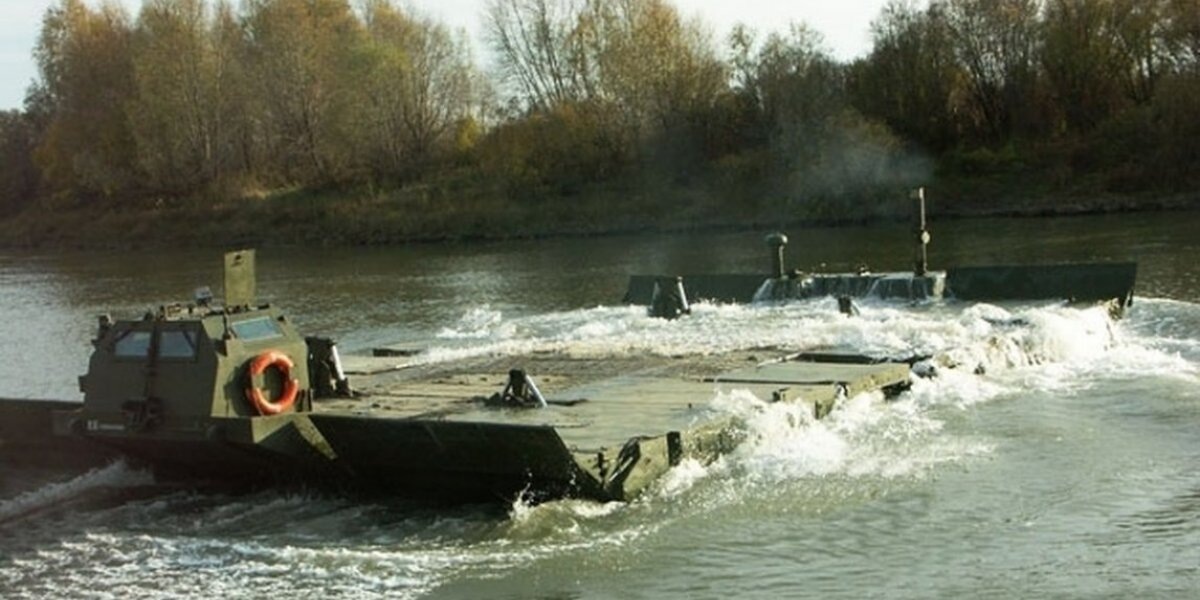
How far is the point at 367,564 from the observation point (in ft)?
47.1

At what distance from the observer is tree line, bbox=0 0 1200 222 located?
208ft

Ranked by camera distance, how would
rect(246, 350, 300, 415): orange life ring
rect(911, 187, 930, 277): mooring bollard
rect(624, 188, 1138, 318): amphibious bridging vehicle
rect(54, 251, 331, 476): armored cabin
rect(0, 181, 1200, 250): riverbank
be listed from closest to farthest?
rect(54, 251, 331, 476): armored cabin < rect(246, 350, 300, 415): orange life ring < rect(624, 188, 1138, 318): amphibious bridging vehicle < rect(911, 187, 930, 277): mooring bollard < rect(0, 181, 1200, 250): riverbank

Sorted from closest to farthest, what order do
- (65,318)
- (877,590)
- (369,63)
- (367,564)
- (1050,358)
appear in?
(877,590), (367,564), (1050,358), (65,318), (369,63)

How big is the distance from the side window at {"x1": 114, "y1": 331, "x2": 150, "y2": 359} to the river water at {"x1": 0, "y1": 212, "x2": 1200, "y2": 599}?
1.80 meters

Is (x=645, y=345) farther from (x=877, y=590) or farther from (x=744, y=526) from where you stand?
(x=877, y=590)

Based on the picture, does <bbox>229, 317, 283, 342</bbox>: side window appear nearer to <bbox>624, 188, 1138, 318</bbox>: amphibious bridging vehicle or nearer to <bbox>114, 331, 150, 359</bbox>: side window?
<bbox>114, 331, 150, 359</bbox>: side window

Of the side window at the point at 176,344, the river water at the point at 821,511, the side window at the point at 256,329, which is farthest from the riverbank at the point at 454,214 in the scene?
the side window at the point at 176,344

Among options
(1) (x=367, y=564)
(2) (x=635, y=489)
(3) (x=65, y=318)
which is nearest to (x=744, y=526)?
(2) (x=635, y=489)

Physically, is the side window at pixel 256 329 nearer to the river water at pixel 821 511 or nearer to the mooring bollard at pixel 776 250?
the river water at pixel 821 511

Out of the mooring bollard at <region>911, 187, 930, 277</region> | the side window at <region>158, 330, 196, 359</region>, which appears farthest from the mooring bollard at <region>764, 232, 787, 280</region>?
the side window at <region>158, 330, 196, 359</region>

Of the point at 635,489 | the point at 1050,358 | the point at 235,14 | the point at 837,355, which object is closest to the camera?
the point at 635,489

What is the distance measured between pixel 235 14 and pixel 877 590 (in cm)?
7836

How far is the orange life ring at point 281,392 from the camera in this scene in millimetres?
16484

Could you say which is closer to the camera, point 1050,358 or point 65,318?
point 1050,358
